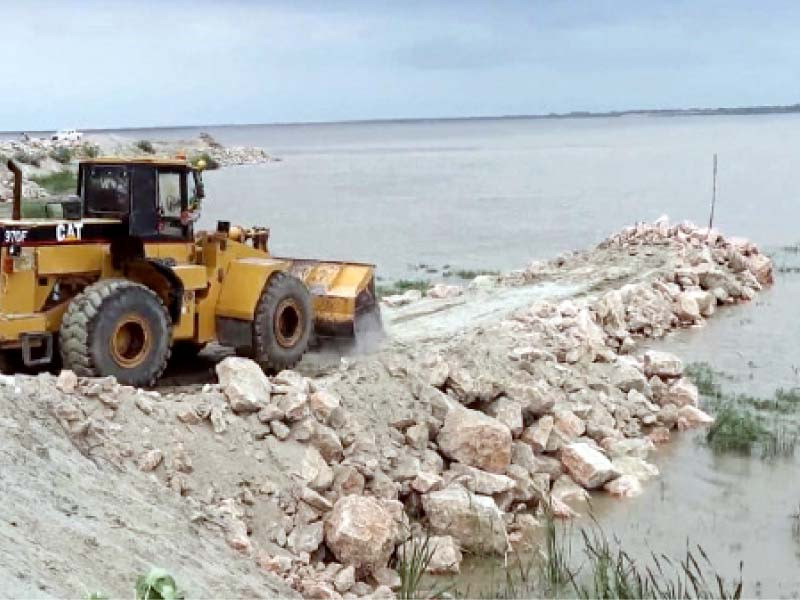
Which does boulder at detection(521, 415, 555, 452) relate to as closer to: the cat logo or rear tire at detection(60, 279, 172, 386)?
rear tire at detection(60, 279, 172, 386)

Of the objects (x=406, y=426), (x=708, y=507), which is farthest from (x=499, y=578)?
(x=708, y=507)

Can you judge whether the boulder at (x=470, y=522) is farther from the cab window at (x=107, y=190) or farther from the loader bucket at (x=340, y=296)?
the cab window at (x=107, y=190)

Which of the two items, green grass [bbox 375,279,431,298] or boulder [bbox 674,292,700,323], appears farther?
green grass [bbox 375,279,431,298]

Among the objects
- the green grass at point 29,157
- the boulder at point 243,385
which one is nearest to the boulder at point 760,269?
the boulder at point 243,385

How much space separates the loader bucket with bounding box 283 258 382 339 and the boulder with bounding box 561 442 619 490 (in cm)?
310

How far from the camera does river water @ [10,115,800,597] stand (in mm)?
10367

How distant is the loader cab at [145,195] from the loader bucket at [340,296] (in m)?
2.10

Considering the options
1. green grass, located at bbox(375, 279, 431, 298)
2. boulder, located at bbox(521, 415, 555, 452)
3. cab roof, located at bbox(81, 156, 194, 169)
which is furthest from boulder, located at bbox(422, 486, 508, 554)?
green grass, located at bbox(375, 279, 431, 298)

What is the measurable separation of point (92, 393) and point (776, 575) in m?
5.71

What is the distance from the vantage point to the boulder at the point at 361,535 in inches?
343

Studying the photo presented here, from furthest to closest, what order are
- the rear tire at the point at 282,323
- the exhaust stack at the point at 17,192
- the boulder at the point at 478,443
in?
the rear tire at the point at 282,323, the exhaust stack at the point at 17,192, the boulder at the point at 478,443

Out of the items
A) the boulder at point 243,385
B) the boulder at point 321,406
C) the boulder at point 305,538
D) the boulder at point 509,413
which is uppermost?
the boulder at point 243,385

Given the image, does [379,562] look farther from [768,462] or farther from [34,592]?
[768,462]

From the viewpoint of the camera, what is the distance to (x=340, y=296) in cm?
1301
